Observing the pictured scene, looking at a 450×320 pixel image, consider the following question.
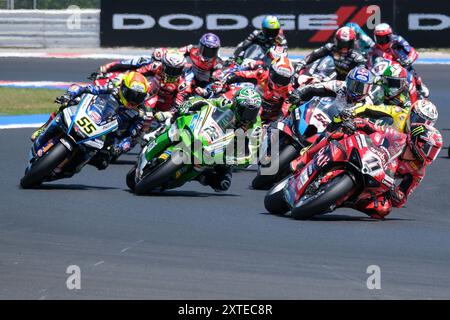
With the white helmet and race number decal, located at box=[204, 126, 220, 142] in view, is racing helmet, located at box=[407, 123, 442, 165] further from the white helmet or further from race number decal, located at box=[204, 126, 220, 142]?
race number decal, located at box=[204, 126, 220, 142]

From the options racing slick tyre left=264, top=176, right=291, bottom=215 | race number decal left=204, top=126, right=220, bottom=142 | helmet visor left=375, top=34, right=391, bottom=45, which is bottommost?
racing slick tyre left=264, top=176, right=291, bottom=215

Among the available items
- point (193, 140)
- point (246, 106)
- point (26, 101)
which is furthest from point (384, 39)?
point (26, 101)

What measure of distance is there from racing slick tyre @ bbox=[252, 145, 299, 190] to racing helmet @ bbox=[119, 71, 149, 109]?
5.42ft

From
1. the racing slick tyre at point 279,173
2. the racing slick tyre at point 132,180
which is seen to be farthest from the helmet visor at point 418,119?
the racing slick tyre at point 132,180

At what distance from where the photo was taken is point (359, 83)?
42.2ft

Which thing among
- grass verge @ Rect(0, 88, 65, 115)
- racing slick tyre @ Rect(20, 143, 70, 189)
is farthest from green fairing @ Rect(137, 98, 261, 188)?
grass verge @ Rect(0, 88, 65, 115)

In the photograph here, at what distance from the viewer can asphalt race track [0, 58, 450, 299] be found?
7914 mm

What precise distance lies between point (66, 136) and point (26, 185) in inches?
27.4

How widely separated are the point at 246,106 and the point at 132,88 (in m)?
1.42

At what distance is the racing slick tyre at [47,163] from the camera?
1232 cm

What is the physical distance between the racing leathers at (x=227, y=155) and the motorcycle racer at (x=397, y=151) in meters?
1.11

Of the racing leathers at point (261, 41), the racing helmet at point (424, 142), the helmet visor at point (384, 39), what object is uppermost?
the racing helmet at point (424, 142)

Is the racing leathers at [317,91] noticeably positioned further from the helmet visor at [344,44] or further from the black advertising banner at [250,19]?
the black advertising banner at [250,19]
